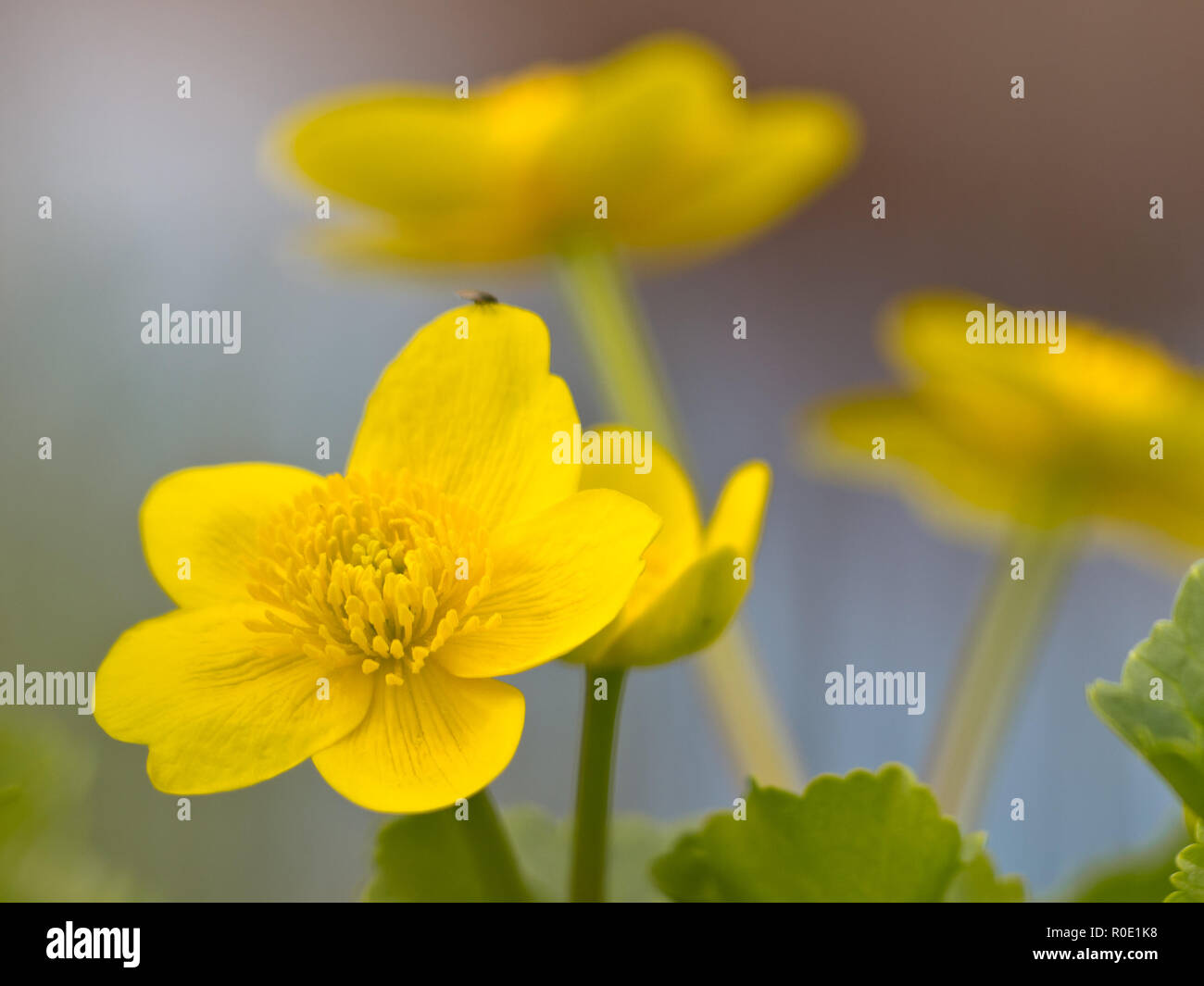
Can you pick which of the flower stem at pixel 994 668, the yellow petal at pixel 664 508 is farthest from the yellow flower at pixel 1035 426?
the yellow petal at pixel 664 508

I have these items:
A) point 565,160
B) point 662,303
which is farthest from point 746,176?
point 662,303

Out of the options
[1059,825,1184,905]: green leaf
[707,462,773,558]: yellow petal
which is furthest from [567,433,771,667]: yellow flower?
[1059,825,1184,905]: green leaf
